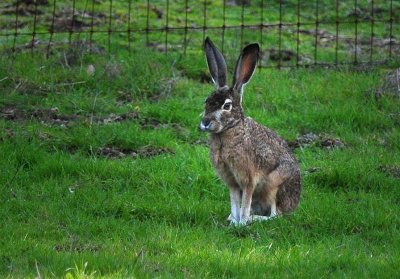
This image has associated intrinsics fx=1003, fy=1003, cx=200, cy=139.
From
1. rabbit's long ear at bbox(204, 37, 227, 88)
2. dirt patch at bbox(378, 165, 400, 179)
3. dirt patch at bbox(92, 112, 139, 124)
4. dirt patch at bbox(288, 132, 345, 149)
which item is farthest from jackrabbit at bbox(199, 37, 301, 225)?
dirt patch at bbox(92, 112, 139, 124)

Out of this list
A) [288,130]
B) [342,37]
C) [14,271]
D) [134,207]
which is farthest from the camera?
[342,37]

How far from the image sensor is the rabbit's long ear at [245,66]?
8.30m

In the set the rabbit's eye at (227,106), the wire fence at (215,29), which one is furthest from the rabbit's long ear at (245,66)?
the wire fence at (215,29)

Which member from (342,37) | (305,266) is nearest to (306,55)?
(342,37)

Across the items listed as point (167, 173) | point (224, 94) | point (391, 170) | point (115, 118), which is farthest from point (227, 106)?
point (115, 118)

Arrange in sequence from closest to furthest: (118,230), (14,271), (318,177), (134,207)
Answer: (14,271) → (118,230) → (134,207) → (318,177)

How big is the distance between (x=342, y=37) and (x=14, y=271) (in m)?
8.56

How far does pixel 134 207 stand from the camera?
26.4 ft

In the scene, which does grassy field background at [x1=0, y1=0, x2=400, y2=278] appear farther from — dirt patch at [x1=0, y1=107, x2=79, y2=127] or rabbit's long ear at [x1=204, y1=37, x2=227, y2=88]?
rabbit's long ear at [x1=204, y1=37, x2=227, y2=88]

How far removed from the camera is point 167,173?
8914 millimetres

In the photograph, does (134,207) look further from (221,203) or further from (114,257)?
(114,257)

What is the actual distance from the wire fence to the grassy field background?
55 centimetres

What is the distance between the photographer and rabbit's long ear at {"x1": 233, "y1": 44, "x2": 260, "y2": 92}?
8305 mm

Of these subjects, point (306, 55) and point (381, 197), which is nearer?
point (381, 197)
